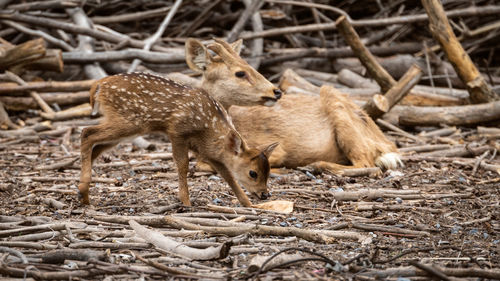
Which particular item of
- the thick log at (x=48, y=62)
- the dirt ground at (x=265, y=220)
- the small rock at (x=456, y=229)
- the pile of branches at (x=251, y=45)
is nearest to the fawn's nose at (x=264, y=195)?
the dirt ground at (x=265, y=220)

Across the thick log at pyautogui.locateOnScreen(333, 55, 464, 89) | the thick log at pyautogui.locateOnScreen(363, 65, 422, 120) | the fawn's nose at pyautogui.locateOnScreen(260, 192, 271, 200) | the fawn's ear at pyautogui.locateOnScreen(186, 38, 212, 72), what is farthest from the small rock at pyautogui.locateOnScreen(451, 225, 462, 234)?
the thick log at pyautogui.locateOnScreen(333, 55, 464, 89)

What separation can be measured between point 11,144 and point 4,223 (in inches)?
178

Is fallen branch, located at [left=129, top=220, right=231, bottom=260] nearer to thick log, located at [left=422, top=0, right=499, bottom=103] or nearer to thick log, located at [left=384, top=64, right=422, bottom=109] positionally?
thick log, located at [left=384, top=64, right=422, bottom=109]

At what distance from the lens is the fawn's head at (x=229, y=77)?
635 cm

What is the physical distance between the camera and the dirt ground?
356cm

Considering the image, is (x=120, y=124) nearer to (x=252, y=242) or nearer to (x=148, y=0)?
(x=252, y=242)

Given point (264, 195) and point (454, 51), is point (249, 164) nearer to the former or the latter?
point (264, 195)

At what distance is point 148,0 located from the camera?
12266mm

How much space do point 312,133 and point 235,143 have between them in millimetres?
2291

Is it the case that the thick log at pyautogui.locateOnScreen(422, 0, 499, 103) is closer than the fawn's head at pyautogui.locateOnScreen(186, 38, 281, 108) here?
No

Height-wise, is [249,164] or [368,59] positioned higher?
[368,59]

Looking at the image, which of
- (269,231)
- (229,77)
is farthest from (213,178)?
(269,231)

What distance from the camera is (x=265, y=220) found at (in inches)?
193

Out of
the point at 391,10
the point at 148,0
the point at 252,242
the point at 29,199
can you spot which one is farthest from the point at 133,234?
the point at 391,10
